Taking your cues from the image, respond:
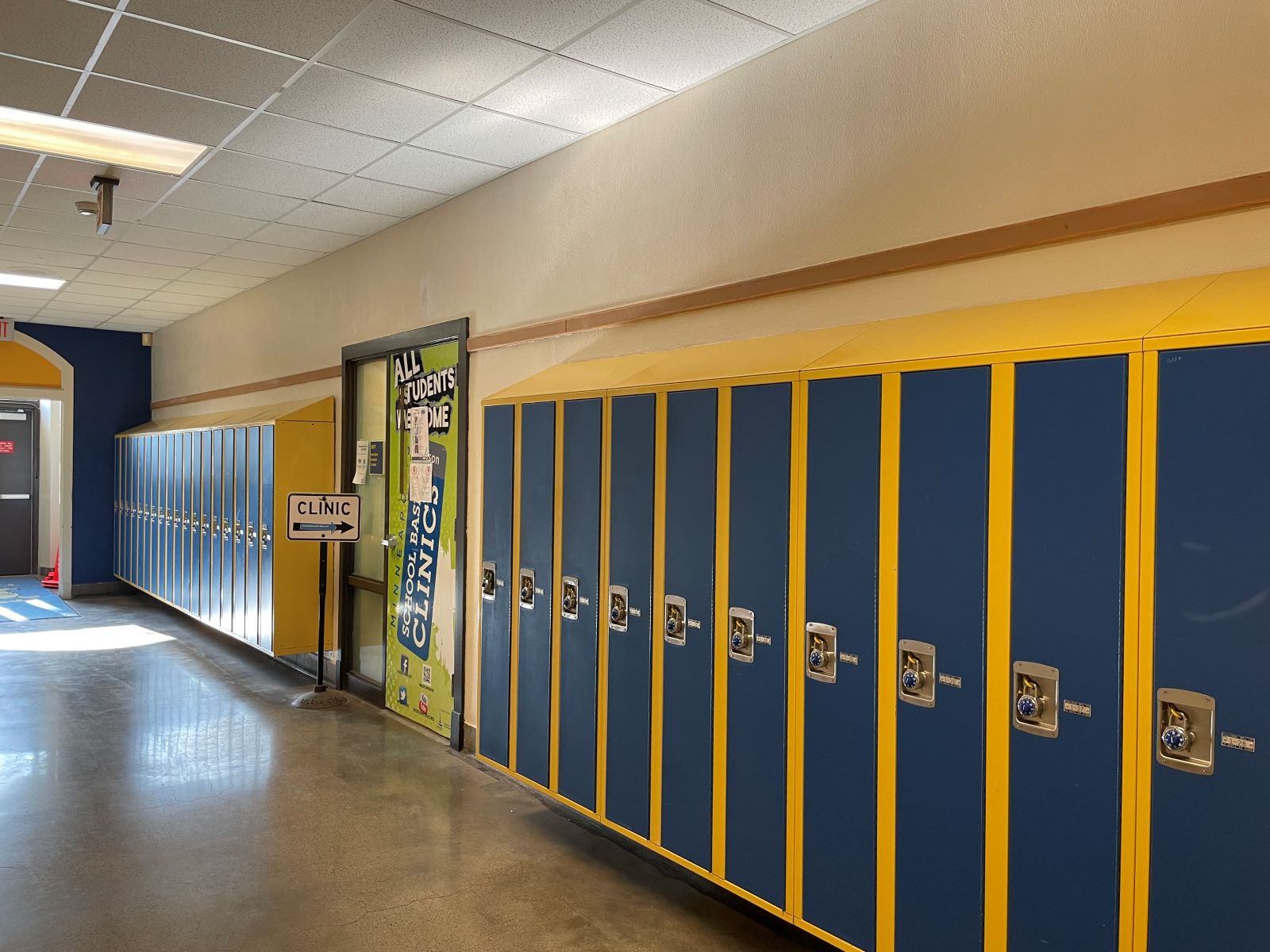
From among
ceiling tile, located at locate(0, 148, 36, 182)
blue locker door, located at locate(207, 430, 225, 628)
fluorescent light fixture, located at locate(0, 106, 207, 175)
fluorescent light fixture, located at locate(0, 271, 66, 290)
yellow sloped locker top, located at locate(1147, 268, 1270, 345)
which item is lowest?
blue locker door, located at locate(207, 430, 225, 628)

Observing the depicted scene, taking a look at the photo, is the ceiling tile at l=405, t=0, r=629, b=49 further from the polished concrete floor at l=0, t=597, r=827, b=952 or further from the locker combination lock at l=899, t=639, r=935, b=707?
the polished concrete floor at l=0, t=597, r=827, b=952

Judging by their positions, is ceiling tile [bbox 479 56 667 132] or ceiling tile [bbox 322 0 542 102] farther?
ceiling tile [bbox 479 56 667 132]

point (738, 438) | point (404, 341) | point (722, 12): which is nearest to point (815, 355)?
point (738, 438)

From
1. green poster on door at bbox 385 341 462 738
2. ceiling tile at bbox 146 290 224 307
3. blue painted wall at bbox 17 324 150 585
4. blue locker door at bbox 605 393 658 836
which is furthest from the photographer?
blue painted wall at bbox 17 324 150 585

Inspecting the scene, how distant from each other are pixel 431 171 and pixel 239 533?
3.65 meters

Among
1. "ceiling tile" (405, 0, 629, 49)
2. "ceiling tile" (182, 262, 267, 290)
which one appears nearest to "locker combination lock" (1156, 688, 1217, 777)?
"ceiling tile" (405, 0, 629, 49)

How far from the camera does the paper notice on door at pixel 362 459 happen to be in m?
6.23

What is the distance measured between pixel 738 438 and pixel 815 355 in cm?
34

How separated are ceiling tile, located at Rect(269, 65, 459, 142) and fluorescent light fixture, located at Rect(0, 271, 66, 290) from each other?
496cm

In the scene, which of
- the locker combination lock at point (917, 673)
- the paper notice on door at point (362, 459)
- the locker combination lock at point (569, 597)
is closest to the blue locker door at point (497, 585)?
the locker combination lock at point (569, 597)

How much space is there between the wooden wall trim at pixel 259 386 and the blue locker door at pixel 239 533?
52cm

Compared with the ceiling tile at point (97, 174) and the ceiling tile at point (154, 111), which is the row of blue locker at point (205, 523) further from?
the ceiling tile at point (154, 111)

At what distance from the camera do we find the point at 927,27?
2752 mm

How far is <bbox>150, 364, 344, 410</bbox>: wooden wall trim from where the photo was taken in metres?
6.59
